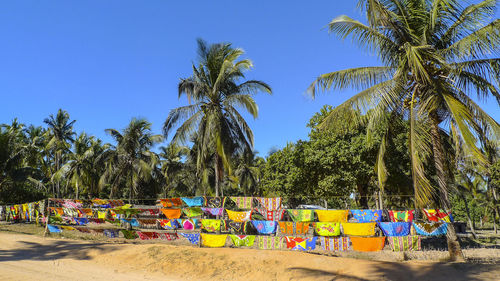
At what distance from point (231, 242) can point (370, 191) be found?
17.6 m

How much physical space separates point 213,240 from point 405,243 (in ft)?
22.2

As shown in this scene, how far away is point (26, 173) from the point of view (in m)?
24.7

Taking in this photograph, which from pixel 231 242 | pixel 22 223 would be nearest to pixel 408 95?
pixel 231 242

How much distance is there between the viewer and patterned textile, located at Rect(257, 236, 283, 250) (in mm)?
11500

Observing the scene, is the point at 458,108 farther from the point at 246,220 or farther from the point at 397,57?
the point at 246,220

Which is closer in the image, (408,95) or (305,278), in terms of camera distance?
(305,278)

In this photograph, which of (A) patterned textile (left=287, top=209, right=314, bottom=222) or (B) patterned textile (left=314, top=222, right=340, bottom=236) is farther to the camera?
(A) patterned textile (left=287, top=209, right=314, bottom=222)

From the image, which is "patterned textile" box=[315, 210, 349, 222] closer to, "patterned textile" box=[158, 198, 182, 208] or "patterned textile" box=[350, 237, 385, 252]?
"patterned textile" box=[350, 237, 385, 252]

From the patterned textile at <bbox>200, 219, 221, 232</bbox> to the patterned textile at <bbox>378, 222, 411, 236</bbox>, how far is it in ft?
19.7

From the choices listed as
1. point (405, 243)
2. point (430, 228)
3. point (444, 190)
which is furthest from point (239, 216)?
point (444, 190)

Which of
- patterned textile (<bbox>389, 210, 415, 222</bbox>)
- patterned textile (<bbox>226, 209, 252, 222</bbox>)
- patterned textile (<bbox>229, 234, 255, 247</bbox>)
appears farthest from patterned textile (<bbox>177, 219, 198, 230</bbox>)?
patterned textile (<bbox>389, 210, 415, 222</bbox>)

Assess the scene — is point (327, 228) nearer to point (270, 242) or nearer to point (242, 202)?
point (270, 242)

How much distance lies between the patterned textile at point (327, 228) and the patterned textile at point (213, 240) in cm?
349

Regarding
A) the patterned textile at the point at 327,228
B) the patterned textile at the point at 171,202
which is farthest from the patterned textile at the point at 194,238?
the patterned textile at the point at 327,228
